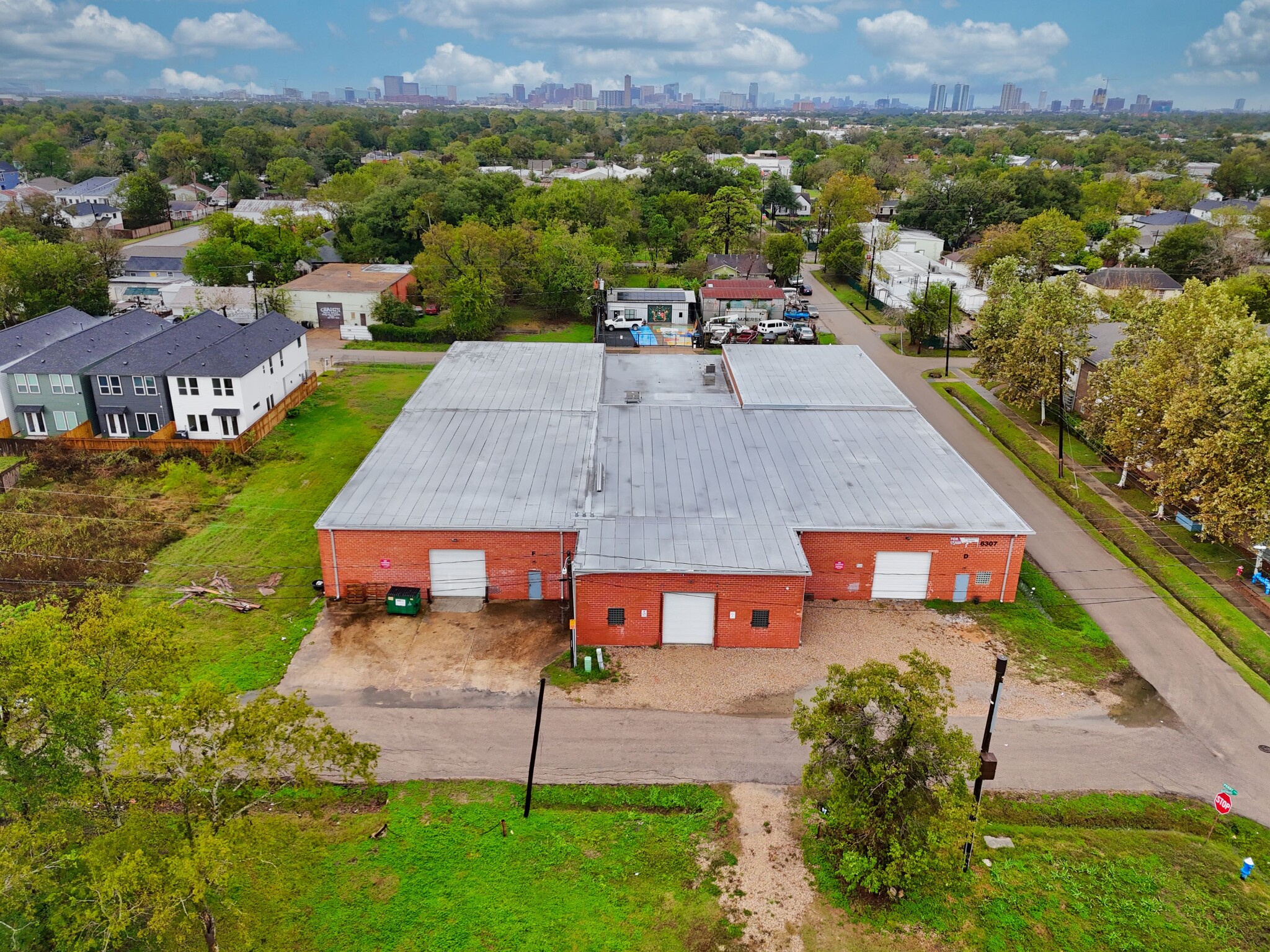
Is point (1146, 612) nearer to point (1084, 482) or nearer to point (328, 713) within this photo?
point (1084, 482)

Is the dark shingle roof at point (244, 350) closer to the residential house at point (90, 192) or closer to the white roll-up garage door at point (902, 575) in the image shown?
the white roll-up garage door at point (902, 575)

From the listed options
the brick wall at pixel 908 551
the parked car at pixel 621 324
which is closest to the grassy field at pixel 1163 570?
the brick wall at pixel 908 551

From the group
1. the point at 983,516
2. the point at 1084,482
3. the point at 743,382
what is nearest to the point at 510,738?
the point at 983,516

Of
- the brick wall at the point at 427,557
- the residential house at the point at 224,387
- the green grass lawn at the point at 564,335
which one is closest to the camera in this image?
the brick wall at the point at 427,557

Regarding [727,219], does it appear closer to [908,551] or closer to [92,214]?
[908,551]

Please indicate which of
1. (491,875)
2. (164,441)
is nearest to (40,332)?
(164,441)

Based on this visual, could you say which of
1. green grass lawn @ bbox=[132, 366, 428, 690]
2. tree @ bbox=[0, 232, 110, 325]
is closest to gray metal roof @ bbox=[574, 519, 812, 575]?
green grass lawn @ bbox=[132, 366, 428, 690]
